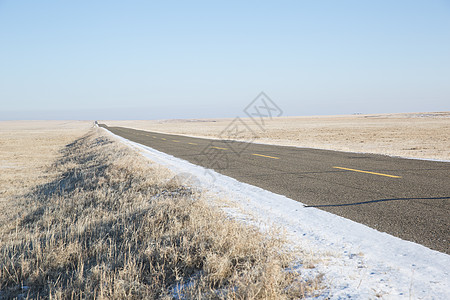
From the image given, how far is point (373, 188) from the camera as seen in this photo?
683 cm

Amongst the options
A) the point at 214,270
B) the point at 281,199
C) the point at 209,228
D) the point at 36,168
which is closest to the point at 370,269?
the point at 214,270

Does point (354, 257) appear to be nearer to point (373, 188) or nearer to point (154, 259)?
point (154, 259)

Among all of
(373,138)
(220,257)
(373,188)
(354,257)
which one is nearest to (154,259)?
(220,257)

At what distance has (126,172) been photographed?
9.52 m

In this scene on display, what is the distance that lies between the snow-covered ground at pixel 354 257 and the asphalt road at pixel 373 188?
0.32m

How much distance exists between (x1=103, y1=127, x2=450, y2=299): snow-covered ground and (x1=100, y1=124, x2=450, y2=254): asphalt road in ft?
1.05

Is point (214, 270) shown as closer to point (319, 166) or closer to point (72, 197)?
point (72, 197)

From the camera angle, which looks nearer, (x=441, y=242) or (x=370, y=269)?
(x=370, y=269)

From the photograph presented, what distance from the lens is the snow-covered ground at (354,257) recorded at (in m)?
2.85

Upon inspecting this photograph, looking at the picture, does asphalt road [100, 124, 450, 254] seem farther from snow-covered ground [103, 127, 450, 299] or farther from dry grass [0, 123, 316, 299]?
dry grass [0, 123, 316, 299]

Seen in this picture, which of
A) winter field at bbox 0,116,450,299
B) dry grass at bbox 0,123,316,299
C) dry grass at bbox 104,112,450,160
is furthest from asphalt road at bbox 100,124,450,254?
dry grass at bbox 104,112,450,160

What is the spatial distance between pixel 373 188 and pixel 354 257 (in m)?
3.74

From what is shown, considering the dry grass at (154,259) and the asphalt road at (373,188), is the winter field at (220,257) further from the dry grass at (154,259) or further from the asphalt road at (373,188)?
the asphalt road at (373,188)

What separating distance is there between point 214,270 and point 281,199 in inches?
127
